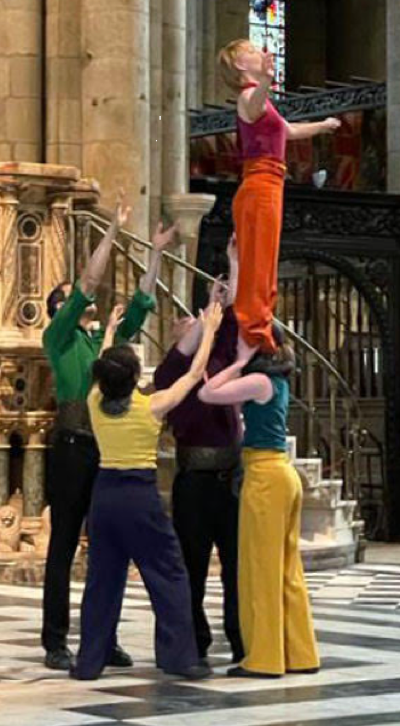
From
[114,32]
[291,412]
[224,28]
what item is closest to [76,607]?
[114,32]

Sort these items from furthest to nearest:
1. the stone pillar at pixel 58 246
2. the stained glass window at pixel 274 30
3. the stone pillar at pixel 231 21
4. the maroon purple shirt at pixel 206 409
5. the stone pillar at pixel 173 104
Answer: the stained glass window at pixel 274 30 < the stone pillar at pixel 231 21 < the stone pillar at pixel 173 104 < the stone pillar at pixel 58 246 < the maroon purple shirt at pixel 206 409

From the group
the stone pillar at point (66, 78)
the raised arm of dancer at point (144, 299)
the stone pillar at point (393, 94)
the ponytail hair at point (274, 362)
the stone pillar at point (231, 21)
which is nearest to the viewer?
the ponytail hair at point (274, 362)

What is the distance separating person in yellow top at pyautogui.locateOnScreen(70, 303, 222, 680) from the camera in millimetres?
8844

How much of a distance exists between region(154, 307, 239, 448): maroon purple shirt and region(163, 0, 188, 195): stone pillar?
887 cm

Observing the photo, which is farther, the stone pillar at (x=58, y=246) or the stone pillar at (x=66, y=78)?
the stone pillar at (x=66, y=78)

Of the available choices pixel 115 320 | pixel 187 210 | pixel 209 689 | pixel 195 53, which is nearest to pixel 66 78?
pixel 187 210

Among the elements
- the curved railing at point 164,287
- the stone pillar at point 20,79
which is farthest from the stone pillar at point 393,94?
the stone pillar at point 20,79

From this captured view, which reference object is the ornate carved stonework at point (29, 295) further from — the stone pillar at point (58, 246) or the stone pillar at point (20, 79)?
the stone pillar at point (20, 79)

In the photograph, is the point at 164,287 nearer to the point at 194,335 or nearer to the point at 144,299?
the point at 144,299

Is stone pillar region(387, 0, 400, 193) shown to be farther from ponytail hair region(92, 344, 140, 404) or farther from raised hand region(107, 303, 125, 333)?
ponytail hair region(92, 344, 140, 404)

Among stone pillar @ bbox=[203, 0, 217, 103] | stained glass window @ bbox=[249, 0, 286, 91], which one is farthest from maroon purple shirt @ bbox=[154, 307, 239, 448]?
stained glass window @ bbox=[249, 0, 286, 91]

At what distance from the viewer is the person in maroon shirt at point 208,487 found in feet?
30.8

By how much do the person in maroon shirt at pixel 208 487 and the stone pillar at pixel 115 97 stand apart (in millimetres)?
7343

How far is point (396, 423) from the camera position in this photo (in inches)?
904
